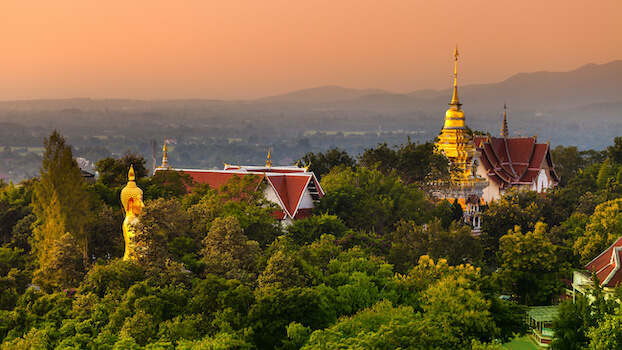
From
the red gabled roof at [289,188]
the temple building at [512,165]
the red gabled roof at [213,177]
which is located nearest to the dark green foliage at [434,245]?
the red gabled roof at [289,188]

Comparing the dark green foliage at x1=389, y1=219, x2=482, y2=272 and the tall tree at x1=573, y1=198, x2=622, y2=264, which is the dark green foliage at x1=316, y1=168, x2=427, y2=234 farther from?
the tall tree at x1=573, y1=198, x2=622, y2=264

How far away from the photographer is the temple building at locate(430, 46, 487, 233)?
5991cm

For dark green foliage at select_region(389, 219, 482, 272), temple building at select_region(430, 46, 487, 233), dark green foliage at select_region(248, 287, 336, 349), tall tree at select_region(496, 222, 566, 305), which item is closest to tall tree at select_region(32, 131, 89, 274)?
dark green foliage at select_region(248, 287, 336, 349)

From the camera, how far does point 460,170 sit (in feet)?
209

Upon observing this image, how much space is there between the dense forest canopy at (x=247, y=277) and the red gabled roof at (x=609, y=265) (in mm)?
1973

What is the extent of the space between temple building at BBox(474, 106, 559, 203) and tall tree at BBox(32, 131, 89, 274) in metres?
40.4

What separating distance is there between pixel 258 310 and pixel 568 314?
10953 millimetres

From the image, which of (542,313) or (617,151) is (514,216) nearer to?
(542,313)

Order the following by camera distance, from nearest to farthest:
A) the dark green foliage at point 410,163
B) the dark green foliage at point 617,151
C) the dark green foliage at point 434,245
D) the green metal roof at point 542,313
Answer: the green metal roof at point 542,313, the dark green foliage at point 434,245, the dark green foliage at point 410,163, the dark green foliage at point 617,151

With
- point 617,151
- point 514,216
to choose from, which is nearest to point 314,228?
point 514,216

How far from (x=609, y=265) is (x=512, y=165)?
119ft

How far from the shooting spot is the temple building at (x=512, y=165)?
6862cm

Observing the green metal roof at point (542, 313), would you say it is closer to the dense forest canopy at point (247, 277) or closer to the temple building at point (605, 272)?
the dense forest canopy at point (247, 277)

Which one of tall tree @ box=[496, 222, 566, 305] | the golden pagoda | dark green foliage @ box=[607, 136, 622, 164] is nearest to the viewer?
tall tree @ box=[496, 222, 566, 305]
